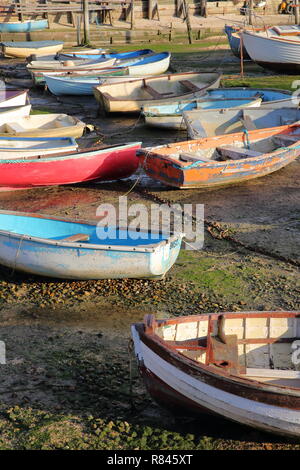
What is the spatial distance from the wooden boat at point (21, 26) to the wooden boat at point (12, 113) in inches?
672

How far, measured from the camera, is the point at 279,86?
2258 centimetres

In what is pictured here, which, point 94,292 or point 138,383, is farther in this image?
point 94,292

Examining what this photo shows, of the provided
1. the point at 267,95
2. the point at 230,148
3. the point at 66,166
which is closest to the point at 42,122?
the point at 66,166

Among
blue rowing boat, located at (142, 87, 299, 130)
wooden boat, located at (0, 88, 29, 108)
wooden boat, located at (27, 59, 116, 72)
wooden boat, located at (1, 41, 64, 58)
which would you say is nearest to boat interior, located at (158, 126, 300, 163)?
blue rowing boat, located at (142, 87, 299, 130)

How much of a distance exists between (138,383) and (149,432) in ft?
2.85

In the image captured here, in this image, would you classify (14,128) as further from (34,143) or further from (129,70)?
(129,70)

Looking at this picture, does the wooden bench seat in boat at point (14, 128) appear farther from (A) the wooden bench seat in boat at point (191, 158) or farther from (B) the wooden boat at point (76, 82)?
(B) the wooden boat at point (76, 82)

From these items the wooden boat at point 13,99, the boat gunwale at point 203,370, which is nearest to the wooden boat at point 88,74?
the wooden boat at point 13,99

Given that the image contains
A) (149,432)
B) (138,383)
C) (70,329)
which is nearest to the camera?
(149,432)

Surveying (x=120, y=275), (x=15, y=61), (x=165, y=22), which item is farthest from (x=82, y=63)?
(x=120, y=275)

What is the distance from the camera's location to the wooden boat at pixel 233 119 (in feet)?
52.2

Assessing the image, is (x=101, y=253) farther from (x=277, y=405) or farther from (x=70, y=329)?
(x=277, y=405)

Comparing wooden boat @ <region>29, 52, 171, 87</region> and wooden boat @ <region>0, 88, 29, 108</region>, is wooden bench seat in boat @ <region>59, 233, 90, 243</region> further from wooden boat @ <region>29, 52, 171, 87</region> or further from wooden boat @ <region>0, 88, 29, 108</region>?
wooden boat @ <region>29, 52, 171, 87</region>
